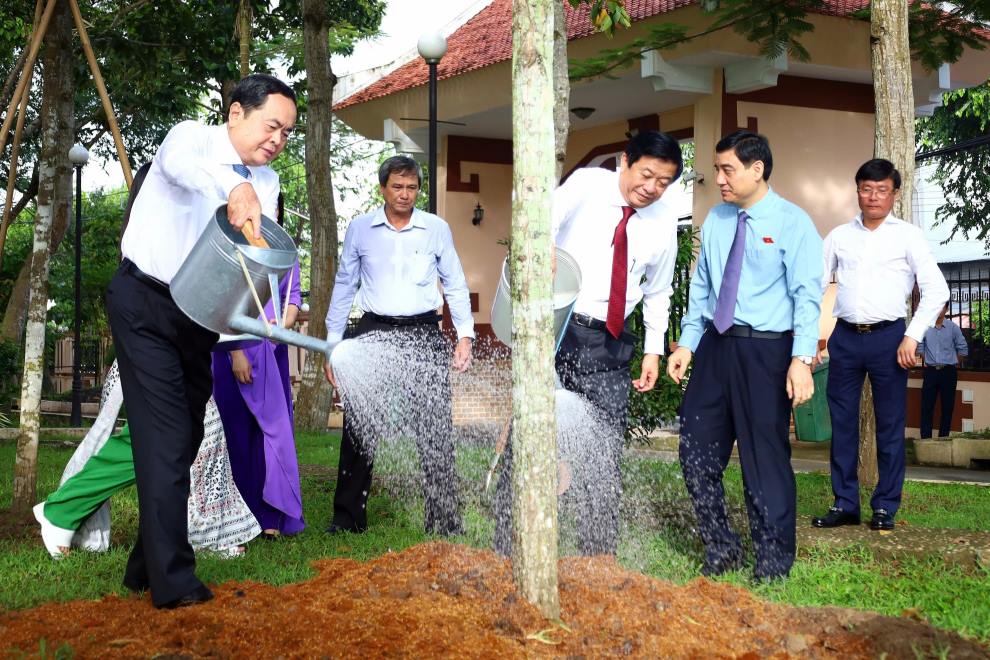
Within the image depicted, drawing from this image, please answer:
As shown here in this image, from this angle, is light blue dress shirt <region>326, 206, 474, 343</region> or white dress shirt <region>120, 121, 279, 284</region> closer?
white dress shirt <region>120, 121, 279, 284</region>

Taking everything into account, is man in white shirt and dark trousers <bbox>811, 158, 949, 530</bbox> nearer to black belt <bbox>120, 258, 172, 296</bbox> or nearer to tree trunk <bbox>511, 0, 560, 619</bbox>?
tree trunk <bbox>511, 0, 560, 619</bbox>

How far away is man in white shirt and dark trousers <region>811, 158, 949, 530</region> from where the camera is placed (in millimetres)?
6051

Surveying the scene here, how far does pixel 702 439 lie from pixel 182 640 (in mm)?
2430

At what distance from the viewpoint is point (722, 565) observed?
16.1ft

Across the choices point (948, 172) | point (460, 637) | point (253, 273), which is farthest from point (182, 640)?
point (948, 172)

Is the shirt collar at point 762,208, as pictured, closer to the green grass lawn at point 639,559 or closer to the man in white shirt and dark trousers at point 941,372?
the green grass lawn at point 639,559

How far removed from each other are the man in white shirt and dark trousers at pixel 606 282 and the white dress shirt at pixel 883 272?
5.30ft

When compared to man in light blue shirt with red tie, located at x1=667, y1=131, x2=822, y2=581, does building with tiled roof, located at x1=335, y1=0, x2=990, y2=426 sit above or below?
above

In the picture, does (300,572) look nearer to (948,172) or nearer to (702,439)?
(702,439)

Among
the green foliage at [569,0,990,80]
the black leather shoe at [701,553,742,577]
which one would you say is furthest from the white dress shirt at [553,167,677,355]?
the green foliage at [569,0,990,80]

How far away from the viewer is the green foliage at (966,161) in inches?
926

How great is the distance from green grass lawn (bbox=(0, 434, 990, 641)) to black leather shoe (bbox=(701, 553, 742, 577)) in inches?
3.0

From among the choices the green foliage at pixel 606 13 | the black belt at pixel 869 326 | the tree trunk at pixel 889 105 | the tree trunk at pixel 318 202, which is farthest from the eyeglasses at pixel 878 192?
the tree trunk at pixel 318 202

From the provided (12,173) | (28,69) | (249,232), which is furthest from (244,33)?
(249,232)
